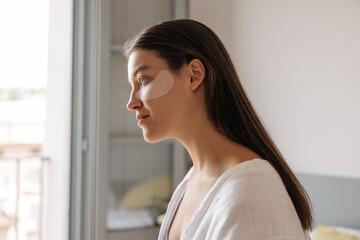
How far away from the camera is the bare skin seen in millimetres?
863

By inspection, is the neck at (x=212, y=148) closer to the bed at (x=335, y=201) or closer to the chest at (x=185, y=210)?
the chest at (x=185, y=210)

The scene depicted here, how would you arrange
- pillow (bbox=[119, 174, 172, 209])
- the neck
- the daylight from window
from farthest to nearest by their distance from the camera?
the daylight from window → pillow (bbox=[119, 174, 172, 209]) → the neck

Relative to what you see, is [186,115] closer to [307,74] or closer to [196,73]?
[196,73]

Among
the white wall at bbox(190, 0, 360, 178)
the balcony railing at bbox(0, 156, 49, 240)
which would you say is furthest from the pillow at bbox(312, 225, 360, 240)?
the balcony railing at bbox(0, 156, 49, 240)

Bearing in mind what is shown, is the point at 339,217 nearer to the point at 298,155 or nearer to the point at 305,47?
the point at 298,155

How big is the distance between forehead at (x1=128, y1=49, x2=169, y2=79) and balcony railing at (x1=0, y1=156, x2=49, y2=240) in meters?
2.81

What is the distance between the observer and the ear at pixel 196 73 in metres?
0.85

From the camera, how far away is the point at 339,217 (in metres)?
1.81

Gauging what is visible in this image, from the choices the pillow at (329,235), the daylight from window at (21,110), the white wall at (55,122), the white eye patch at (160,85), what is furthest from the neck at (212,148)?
the daylight from window at (21,110)

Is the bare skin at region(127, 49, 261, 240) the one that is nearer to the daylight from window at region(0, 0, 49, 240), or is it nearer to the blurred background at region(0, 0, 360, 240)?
the blurred background at region(0, 0, 360, 240)

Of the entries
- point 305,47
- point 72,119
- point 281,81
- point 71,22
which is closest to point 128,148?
point 72,119

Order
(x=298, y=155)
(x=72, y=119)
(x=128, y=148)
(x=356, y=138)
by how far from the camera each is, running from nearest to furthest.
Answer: (x=356, y=138) < (x=298, y=155) < (x=72, y=119) < (x=128, y=148)

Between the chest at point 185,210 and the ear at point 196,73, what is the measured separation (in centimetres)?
24

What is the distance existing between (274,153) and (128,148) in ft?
5.38
